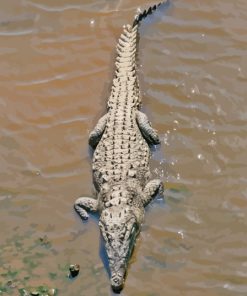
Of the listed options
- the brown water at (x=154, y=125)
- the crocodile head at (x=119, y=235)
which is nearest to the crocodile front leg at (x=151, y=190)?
the brown water at (x=154, y=125)

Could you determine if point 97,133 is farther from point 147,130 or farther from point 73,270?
point 73,270

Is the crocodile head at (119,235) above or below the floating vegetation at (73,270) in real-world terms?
above

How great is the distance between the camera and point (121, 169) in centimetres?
698

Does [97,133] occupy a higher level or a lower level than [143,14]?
lower

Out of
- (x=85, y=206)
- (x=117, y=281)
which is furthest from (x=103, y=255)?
(x=85, y=206)

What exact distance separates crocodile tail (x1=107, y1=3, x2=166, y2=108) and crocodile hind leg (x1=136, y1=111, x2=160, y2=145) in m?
0.26

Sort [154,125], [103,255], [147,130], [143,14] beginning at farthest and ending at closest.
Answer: [143,14], [154,125], [147,130], [103,255]

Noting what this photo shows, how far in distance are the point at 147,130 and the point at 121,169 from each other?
25.0 inches

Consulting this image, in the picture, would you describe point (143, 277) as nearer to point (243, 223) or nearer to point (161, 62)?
point (243, 223)

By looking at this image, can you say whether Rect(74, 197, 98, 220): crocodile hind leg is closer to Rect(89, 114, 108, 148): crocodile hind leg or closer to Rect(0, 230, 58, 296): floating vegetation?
Rect(0, 230, 58, 296): floating vegetation

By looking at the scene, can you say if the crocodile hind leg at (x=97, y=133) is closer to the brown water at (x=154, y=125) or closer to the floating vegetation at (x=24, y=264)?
the brown water at (x=154, y=125)

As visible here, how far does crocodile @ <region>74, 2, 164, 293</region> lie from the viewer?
20.7 ft

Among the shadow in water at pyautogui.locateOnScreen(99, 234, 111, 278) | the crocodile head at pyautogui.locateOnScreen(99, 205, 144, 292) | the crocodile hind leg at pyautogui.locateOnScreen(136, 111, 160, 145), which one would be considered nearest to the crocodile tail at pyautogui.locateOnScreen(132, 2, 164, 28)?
the crocodile hind leg at pyautogui.locateOnScreen(136, 111, 160, 145)

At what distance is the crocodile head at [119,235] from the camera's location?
20.3ft
